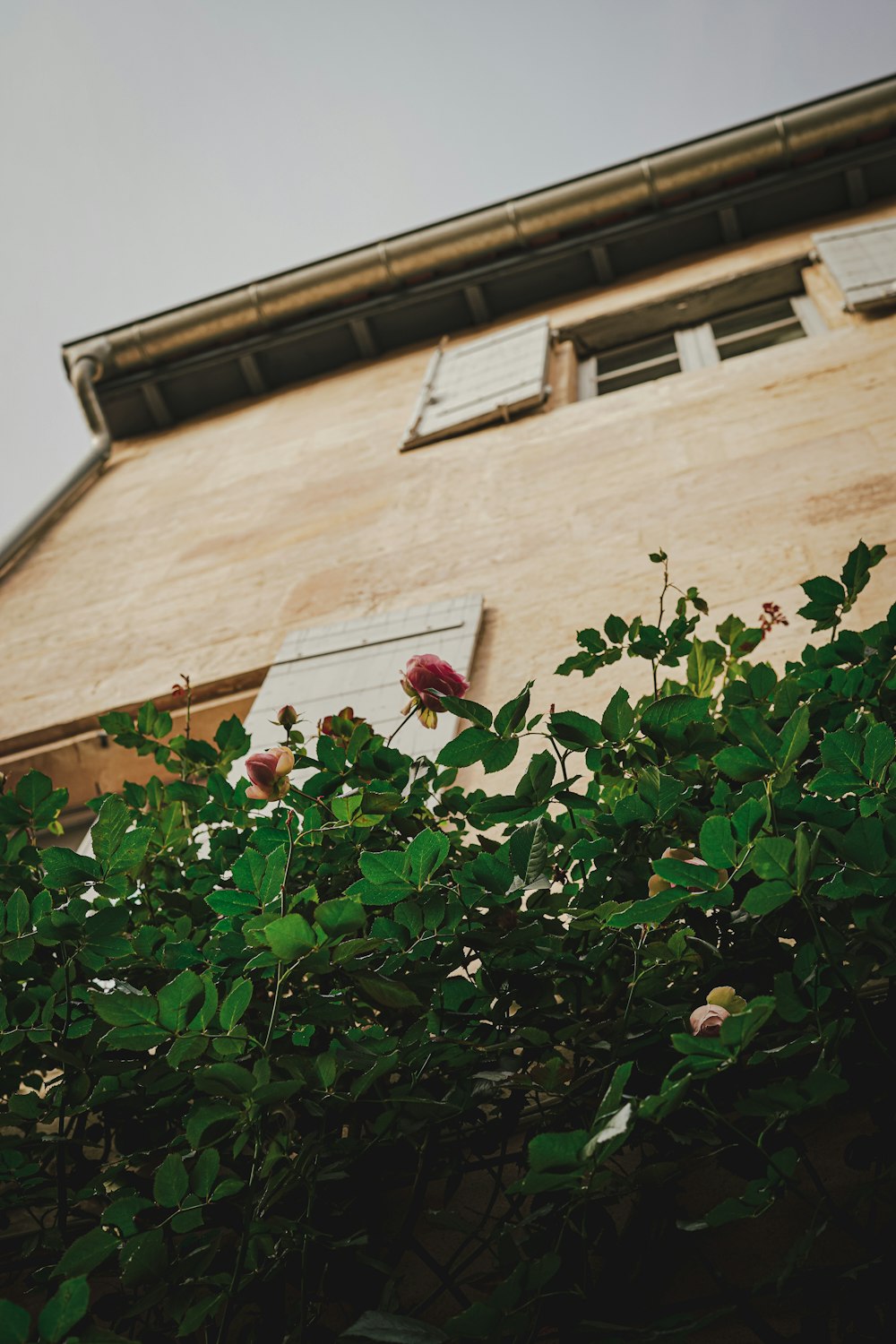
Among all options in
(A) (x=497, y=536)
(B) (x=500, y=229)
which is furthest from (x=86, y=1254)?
(B) (x=500, y=229)

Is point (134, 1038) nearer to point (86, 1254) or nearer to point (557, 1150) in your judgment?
point (86, 1254)

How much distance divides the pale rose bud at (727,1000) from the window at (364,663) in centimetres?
162

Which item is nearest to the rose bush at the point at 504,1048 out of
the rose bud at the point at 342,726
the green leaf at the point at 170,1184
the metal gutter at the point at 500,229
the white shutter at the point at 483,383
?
the green leaf at the point at 170,1184

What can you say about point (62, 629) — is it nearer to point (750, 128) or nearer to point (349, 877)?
point (349, 877)

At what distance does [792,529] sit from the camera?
10.0ft

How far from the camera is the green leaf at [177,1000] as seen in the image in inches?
40.3

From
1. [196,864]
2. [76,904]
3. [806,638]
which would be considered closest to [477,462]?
[806,638]

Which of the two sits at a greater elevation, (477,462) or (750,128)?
(750,128)

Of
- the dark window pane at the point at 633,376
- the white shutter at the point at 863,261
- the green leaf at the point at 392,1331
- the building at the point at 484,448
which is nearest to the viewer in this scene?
the green leaf at the point at 392,1331

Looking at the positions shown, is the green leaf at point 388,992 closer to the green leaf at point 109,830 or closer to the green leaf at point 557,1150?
the green leaf at point 557,1150

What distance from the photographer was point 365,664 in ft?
10.4

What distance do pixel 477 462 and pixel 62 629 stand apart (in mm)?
1948

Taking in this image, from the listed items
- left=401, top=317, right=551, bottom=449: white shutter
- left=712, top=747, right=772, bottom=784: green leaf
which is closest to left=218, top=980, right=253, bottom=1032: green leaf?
left=712, top=747, right=772, bottom=784: green leaf

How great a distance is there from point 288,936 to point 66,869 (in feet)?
1.36
